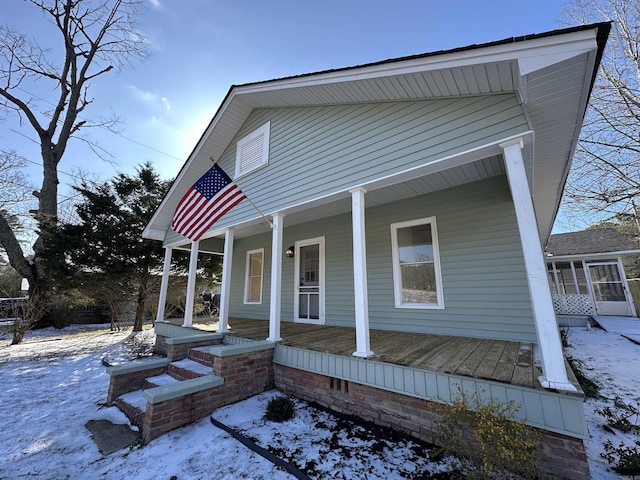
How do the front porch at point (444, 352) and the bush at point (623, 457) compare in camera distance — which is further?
the front porch at point (444, 352)

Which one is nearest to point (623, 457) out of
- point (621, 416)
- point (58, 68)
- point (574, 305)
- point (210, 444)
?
point (621, 416)

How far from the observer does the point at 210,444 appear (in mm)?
2867

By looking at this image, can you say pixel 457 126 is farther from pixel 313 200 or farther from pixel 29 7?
pixel 29 7

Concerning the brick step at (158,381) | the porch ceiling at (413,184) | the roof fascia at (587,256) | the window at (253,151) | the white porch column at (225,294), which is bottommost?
the brick step at (158,381)

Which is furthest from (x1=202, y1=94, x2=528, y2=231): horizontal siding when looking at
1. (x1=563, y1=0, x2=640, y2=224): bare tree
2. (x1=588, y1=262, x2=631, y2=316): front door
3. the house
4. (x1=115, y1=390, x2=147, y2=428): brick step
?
(x1=588, y1=262, x2=631, y2=316): front door

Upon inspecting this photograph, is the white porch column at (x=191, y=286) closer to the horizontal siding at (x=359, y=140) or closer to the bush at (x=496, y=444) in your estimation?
the horizontal siding at (x=359, y=140)

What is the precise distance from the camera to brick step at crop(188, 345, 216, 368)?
445cm

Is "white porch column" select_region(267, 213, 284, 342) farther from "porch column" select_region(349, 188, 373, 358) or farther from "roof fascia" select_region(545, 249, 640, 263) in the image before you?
"roof fascia" select_region(545, 249, 640, 263)

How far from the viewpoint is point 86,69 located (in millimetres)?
13531

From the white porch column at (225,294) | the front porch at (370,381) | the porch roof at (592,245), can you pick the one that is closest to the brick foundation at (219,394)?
the front porch at (370,381)

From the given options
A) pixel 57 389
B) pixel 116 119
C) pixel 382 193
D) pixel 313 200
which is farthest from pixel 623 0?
pixel 116 119

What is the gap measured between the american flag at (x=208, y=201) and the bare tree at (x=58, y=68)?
33.1 feet

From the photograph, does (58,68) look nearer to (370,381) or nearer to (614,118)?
(370,381)

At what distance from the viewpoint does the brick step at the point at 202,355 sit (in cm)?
445
